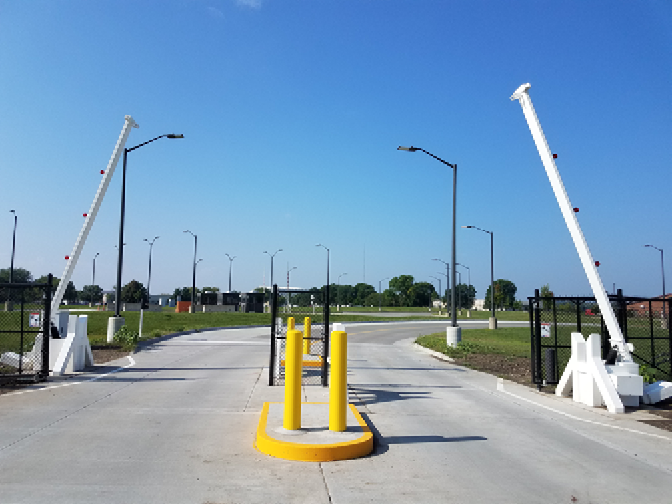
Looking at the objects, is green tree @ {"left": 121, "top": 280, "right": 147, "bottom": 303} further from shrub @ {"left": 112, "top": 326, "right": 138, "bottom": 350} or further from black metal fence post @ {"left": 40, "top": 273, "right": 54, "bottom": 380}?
black metal fence post @ {"left": 40, "top": 273, "right": 54, "bottom": 380}

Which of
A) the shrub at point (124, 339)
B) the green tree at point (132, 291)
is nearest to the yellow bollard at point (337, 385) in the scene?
the shrub at point (124, 339)

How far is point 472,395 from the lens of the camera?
480 inches

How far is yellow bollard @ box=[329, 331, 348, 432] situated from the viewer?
738 cm

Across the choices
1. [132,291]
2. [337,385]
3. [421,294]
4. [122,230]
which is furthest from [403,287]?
[337,385]

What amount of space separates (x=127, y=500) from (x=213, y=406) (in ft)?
16.3

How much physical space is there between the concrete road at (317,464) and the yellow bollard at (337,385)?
2.18ft

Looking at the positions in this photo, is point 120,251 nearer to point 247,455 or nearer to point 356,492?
point 247,455

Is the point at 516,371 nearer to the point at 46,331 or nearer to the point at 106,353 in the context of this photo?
the point at 46,331

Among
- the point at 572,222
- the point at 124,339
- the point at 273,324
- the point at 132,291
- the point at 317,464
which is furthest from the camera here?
the point at 132,291

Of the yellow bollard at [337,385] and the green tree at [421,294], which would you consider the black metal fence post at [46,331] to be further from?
the green tree at [421,294]

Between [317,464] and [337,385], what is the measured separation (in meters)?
1.16

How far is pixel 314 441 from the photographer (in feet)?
22.6

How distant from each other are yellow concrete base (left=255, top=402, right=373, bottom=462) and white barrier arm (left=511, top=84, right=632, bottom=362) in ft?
22.1

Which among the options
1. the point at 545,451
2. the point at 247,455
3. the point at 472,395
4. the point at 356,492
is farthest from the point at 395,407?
the point at 356,492
